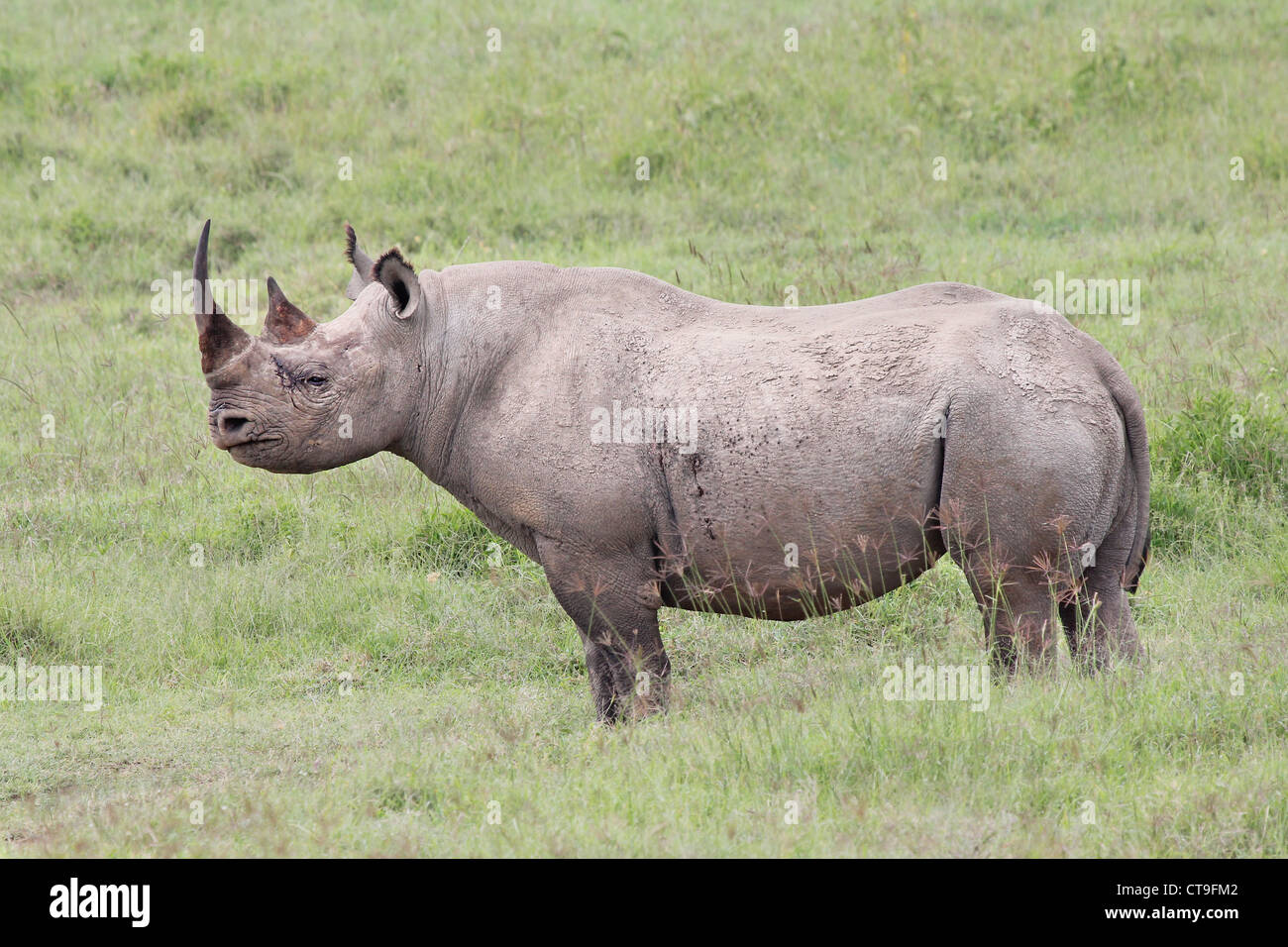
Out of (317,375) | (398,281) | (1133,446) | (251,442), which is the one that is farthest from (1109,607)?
(251,442)

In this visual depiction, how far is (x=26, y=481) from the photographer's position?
28.3ft

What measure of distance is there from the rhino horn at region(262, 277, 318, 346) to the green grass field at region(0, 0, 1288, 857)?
1.62 m

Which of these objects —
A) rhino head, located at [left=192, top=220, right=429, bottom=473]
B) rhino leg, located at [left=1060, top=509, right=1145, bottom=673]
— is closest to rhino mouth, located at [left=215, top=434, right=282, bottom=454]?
rhino head, located at [left=192, top=220, right=429, bottom=473]

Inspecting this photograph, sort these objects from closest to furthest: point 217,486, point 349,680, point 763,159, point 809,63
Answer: point 349,680, point 217,486, point 763,159, point 809,63

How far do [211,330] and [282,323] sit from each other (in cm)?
33

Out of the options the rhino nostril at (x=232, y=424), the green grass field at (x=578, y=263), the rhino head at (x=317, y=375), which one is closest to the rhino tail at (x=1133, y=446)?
the green grass field at (x=578, y=263)

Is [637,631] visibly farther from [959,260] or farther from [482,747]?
[959,260]

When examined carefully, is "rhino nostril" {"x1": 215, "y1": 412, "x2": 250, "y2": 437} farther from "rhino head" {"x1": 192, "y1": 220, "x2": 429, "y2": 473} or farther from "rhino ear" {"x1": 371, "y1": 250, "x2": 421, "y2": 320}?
"rhino ear" {"x1": 371, "y1": 250, "x2": 421, "y2": 320}

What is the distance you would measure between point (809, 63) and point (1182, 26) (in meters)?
3.66

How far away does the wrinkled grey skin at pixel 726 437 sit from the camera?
5215mm

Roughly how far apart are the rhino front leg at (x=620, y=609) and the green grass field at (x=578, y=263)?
0.56 ft

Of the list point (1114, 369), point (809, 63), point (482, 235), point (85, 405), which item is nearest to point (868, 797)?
point (1114, 369)

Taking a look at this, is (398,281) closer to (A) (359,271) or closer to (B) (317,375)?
(B) (317,375)

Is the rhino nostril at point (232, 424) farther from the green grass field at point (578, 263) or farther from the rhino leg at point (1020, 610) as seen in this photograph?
the rhino leg at point (1020, 610)
